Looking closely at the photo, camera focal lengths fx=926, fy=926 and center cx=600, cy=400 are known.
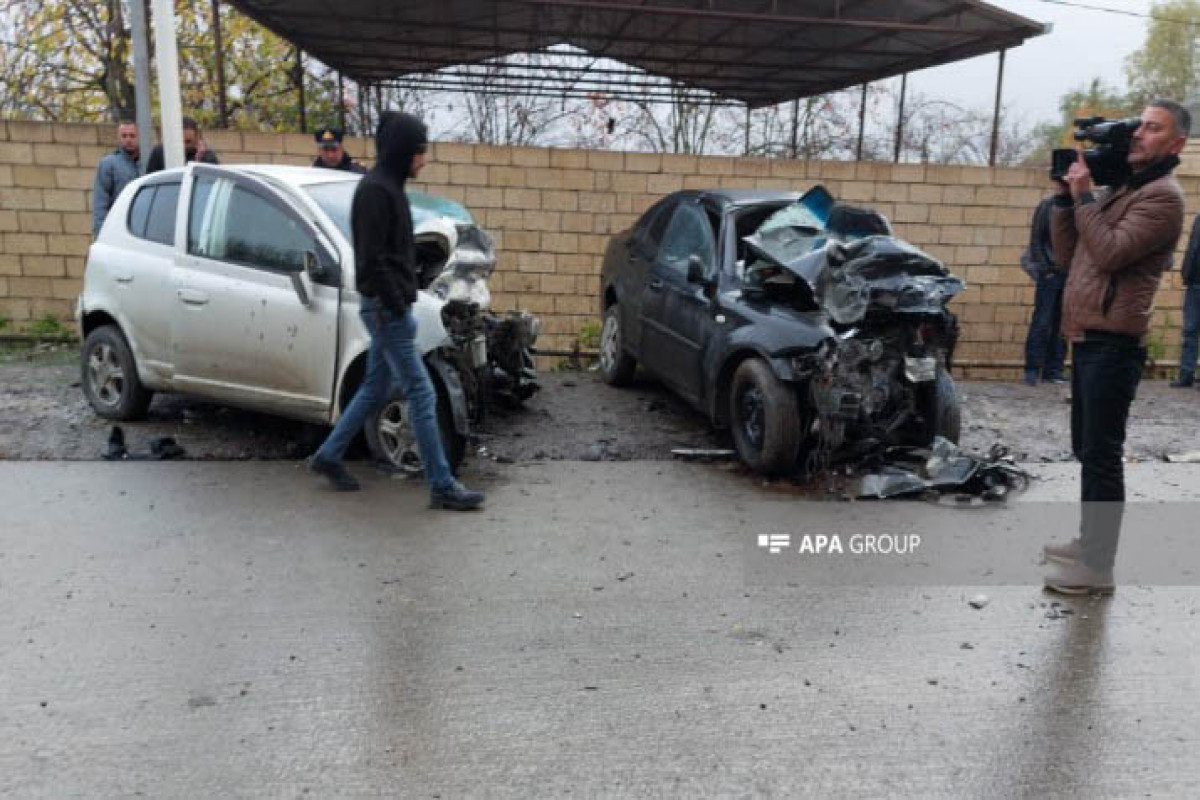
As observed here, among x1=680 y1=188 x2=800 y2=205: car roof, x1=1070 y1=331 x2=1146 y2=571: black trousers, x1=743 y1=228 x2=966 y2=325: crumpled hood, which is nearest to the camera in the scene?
x1=1070 y1=331 x2=1146 y2=571: black trousers

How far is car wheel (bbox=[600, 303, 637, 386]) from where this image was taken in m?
8.05

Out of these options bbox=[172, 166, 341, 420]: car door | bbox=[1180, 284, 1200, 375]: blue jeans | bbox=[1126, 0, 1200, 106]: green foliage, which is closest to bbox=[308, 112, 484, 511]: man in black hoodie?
bbox=[172, 166, 341, 420]: car door

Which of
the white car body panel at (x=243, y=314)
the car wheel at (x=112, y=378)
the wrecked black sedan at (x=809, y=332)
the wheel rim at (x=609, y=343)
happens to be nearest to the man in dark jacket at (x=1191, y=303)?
the wrecked black sedan at (x=809, y=332)

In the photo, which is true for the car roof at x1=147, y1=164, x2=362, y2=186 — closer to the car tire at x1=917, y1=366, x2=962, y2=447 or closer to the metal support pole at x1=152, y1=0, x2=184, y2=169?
the metal support pole at x1=152, y1=0, x2=184, y2=169

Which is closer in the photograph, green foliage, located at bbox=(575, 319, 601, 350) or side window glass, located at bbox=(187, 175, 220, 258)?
side window glass, located at bbox=(187, 175, 220, 258)

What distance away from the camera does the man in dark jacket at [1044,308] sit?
9109 mm

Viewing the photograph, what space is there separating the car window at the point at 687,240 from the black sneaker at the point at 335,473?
286cm

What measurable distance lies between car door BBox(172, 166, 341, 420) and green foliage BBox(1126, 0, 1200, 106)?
212ft

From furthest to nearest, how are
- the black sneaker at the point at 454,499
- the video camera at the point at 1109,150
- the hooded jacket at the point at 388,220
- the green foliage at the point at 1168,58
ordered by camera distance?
the green foliage at the point at 1168,58 → the black sneaker at the point at 454,499 → the hooded jacket at the point at 388,220 → the video camera at the point at 1109,150

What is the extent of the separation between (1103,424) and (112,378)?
246 inches

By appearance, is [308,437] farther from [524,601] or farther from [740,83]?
[740,83]

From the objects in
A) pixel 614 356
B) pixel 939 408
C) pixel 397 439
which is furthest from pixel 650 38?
pixel 397 439

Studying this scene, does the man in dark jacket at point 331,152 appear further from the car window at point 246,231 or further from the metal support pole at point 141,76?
the car window at point 246,231

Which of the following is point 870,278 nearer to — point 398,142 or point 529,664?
point 398,142
